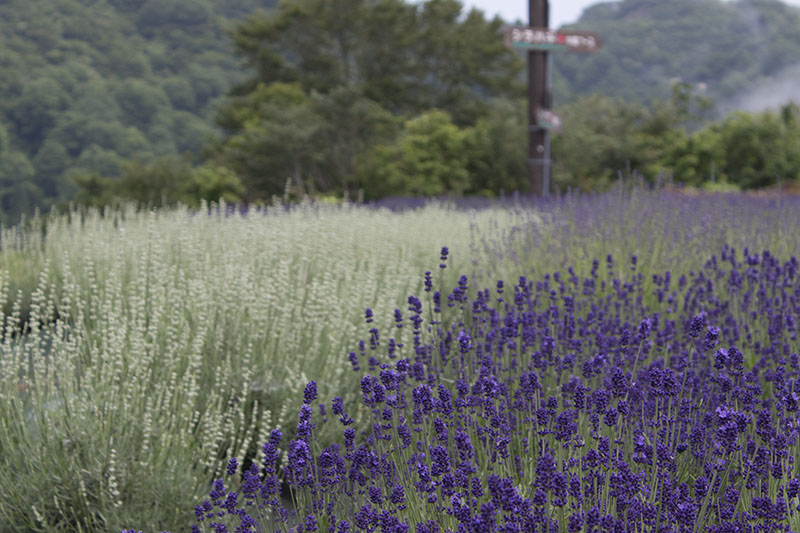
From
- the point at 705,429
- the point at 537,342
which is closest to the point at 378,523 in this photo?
the point at 705,429

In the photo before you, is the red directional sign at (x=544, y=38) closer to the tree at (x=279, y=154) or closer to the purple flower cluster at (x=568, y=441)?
the purple flower cluster at (x=568, y=441)

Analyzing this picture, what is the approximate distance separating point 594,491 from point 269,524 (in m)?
0.99

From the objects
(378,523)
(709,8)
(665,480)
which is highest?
(709,8)

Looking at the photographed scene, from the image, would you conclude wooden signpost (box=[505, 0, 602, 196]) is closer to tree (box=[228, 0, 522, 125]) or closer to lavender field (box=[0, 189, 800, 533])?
lavender field (box=[0, 189, 800, 533])

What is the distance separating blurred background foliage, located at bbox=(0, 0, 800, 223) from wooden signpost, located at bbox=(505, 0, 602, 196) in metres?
2.34

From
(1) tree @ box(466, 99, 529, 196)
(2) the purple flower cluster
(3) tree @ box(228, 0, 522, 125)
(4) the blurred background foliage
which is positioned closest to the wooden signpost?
(4) the blurred background foliage

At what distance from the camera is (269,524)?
222cm

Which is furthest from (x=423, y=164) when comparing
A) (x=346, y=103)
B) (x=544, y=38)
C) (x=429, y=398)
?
(x=429, y=398)

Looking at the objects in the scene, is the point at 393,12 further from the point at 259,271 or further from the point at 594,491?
the point at 594,491

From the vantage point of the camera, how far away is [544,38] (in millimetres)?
10000

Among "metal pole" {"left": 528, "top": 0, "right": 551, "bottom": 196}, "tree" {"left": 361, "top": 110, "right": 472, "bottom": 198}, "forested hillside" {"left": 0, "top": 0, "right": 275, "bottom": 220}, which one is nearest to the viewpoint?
"metal pole" {"left": 528, "top": 0, "right": 551, "bottom": 196}

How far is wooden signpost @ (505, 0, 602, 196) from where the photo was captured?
32.7 feet

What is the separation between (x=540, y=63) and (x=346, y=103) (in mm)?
12596

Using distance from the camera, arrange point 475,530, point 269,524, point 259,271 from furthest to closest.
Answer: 1. point 259,271
2. point 269,524
3. point 475,530
